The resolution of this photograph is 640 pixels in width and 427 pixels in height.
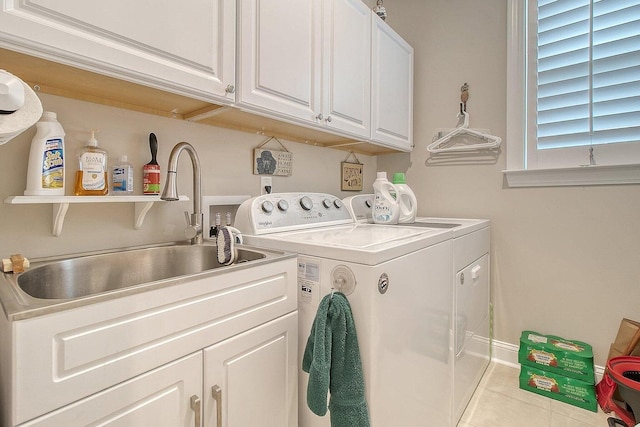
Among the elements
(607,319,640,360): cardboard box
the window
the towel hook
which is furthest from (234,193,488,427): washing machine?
the window

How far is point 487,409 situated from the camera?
171cm

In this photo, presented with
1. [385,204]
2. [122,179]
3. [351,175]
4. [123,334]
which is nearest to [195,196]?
[122,179]

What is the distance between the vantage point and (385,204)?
70.2 inches

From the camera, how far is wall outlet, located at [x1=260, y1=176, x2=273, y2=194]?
1.70 metres

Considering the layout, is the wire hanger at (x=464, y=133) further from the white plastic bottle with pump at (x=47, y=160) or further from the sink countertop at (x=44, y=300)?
the white plastic bottle with pump at (x=47, y=160)

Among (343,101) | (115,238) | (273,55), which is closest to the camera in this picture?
(115,238)

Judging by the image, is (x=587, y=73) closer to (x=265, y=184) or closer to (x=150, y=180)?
(x=265, y=184)

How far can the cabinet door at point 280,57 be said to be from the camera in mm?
1190

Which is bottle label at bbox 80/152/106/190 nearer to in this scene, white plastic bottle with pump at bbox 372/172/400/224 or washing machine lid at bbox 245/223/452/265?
washing machine lid at bbox 245/223/452/265

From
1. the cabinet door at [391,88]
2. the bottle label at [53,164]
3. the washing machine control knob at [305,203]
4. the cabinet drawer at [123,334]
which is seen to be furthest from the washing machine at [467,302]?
the bottle label at [53,164]

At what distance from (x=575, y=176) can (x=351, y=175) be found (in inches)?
52.9

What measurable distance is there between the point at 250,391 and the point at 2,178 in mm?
976

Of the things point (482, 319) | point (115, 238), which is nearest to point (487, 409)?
point (482, 319)

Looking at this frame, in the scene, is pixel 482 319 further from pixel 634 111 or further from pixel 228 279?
pixel 228 279
